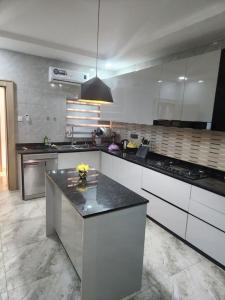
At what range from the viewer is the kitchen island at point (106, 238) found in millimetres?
1480

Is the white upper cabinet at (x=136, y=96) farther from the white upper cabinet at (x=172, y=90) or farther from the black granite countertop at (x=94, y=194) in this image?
the black granite countertop at (x=94, y=194)

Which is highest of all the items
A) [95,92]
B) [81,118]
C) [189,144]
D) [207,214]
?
[95,92]

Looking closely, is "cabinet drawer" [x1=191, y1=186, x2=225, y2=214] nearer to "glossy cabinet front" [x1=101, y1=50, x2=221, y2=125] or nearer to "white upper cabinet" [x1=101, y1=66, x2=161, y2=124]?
"glossy cabinet front" [x1=101, y1=50, x2=221, y2=125]

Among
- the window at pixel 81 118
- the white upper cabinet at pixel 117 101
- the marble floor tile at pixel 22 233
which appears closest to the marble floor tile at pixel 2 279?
the marble floor tile at pixel 22 233

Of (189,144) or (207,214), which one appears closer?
(207,214)

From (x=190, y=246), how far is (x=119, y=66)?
3579mm

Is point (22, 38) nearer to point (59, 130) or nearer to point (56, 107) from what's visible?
point (56, 107)

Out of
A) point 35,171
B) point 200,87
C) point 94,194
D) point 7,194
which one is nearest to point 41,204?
point 35,171

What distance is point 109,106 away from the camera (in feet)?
14.0

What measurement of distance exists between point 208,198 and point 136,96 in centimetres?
205

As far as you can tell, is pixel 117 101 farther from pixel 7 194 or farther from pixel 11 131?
pixel 7 194

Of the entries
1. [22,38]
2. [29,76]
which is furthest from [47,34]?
[29,76]

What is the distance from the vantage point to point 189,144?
300 centimetres

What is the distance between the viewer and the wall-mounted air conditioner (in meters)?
3.74
